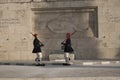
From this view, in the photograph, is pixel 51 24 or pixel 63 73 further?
pixel 51 24

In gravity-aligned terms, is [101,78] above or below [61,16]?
below

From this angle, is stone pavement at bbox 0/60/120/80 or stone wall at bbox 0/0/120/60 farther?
stone wall at bbox 0/0/120/60

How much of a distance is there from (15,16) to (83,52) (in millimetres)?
5363

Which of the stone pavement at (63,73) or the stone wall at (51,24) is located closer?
the stone pavement at (63,73)

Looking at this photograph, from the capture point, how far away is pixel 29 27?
73.9ft

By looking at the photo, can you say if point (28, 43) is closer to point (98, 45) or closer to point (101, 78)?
point (98, 45)

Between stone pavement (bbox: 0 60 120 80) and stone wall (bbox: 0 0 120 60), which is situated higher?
stone wall (bbox: 0 0 120 60)

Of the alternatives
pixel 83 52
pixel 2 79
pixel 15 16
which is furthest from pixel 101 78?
pixel 15 16

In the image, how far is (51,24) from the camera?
2258 centimetres

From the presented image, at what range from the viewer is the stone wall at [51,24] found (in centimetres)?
2195

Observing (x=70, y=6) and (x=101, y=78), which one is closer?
(x=101, y=78)

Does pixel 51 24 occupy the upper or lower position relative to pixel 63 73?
upper

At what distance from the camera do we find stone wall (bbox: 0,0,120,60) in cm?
2195

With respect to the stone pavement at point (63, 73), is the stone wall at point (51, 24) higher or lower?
higher
